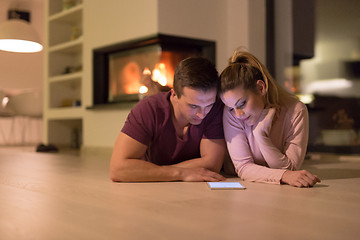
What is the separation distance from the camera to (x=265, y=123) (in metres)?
1.78

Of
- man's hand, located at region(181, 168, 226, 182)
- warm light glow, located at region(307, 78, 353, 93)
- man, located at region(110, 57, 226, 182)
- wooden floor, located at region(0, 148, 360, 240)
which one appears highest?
warm light glow, located at region(307, 78, 353, 93)

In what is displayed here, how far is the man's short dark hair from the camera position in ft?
5.34

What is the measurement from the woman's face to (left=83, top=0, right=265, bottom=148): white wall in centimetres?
188

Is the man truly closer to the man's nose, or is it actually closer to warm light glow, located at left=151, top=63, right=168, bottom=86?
the man's nose

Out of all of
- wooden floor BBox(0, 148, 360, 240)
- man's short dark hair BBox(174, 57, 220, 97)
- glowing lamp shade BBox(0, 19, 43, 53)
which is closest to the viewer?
wooden floor BBox(0, 148, 360, 240)

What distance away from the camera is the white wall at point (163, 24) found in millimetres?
3557

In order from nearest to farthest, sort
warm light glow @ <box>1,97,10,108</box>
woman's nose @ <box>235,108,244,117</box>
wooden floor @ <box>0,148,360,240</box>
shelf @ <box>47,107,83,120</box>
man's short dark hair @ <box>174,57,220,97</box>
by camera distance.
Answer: wooden floor @ <box>0,148,360,240</box> → man's short dark hair @ <box>174,57,220,97</box> → woman's nose @ <box>235,108,244,117</box> → shelf @ <box>47,107,83,120</box> → warm light glow @ <box>1,97,10,108</box>

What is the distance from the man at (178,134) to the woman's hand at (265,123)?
8.1 inches

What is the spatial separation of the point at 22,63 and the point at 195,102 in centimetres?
632

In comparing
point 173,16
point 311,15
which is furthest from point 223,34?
point 311,15

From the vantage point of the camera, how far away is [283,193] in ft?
5.22

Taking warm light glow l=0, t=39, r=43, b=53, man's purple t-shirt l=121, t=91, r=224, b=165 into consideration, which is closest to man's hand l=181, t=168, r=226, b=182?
man's purple t-shirt l=121, t=91, r=224, b=165

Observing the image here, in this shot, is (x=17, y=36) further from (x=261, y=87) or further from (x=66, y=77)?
(x=261, y=87)

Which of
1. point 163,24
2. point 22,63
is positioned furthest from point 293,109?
point 22,63
